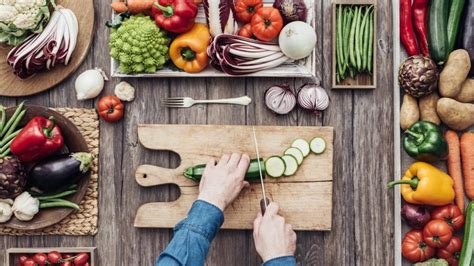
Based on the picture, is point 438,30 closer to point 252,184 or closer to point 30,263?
point 252,184

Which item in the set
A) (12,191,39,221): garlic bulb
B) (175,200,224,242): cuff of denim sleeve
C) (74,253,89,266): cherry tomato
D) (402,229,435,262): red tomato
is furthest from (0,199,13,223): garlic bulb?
(402,229,435,262): red tomato

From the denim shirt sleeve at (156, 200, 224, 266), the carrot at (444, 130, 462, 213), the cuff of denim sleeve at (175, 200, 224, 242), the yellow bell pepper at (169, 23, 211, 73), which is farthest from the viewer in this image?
the carrot at (444, 130, 462, 213)

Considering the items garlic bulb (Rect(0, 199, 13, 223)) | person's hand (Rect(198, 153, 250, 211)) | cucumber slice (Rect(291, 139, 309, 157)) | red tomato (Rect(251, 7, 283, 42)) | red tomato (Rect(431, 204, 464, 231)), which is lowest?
red tomato (Rect(431, 204, 464, 231))

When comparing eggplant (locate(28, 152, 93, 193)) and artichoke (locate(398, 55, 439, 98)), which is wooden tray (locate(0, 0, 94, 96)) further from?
artichoke (locate(398, 55, 439, 98))

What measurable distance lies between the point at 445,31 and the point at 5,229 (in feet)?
8.04

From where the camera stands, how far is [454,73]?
2586 mm

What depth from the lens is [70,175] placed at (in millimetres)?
2615

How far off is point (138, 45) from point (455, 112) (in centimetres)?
155

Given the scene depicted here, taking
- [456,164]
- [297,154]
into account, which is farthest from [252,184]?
[456,164]

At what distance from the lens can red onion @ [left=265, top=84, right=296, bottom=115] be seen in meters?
2.70

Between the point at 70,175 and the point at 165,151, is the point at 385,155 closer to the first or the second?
the point at 165,151

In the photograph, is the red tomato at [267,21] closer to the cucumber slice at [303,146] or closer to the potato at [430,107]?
the cucumber slice at [303,146]

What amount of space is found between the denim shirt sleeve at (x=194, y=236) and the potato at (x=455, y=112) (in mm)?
1176

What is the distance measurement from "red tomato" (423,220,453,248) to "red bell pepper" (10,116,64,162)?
1.85 m
